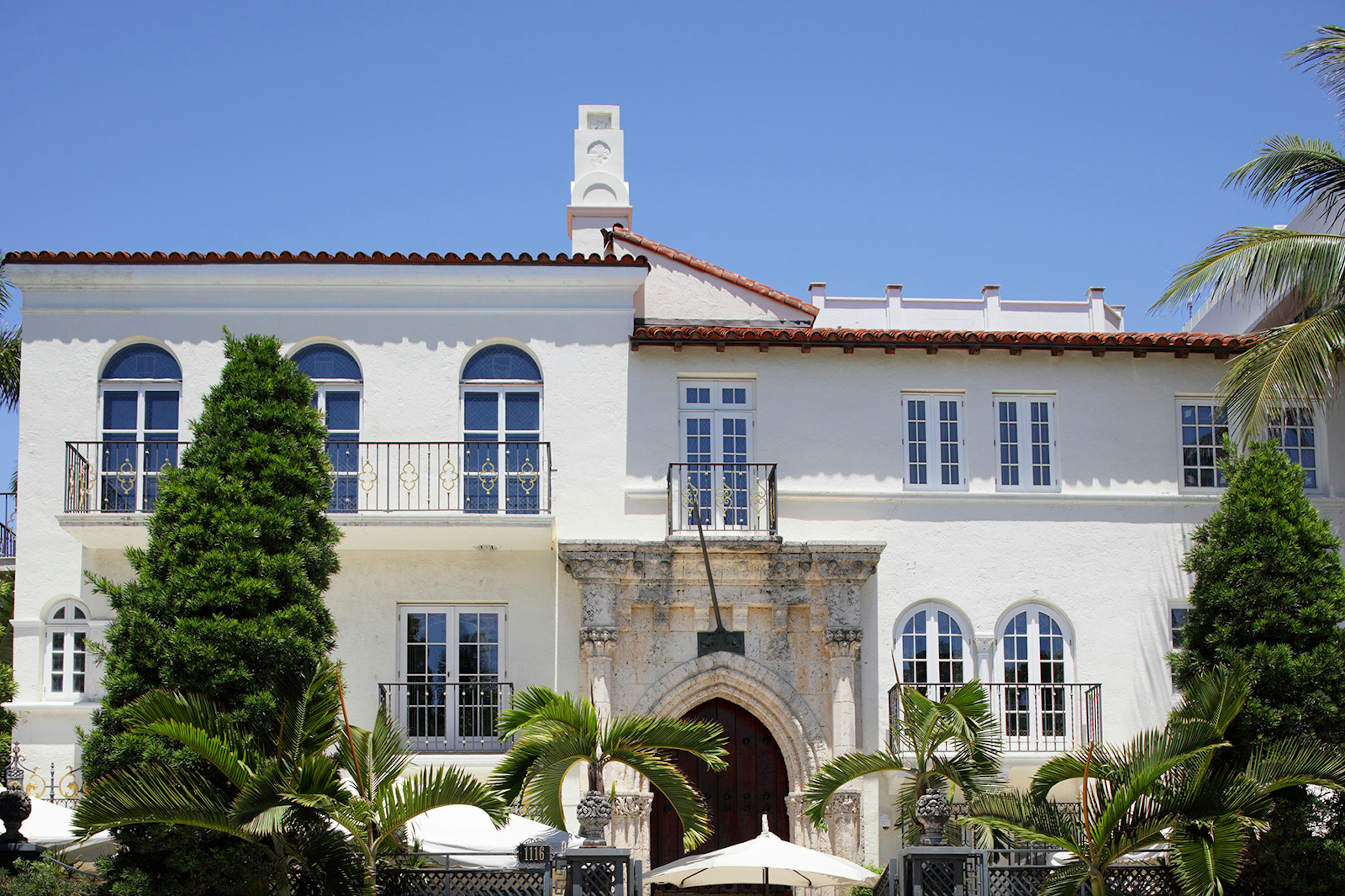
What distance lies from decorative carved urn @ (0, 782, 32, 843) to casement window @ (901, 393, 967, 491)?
11717 millimetres

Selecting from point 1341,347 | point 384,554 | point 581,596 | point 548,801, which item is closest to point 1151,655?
point 1341,347

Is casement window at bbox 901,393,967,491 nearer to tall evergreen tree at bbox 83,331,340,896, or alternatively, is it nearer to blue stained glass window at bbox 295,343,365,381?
blue stained glass window at bbox 295,343,365,381

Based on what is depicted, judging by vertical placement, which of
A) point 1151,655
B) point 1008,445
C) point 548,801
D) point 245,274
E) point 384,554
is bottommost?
point 548,801

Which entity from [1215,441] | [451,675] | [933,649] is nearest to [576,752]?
[451,675]

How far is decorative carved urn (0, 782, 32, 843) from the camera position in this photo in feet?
51.6

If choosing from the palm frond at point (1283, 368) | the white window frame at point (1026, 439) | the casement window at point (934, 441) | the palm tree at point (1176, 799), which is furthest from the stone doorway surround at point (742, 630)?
the palm frond at point (1283, 368)

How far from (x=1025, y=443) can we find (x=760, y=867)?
7856mm

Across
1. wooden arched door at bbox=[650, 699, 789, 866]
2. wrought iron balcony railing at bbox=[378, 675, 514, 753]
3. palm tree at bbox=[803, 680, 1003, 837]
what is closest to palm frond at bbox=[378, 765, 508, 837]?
palm tree at bbox=[803, 680, 1003, 837]

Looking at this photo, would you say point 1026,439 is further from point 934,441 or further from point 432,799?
point 432,799

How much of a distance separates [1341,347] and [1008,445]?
444 cm

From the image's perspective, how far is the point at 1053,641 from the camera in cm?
2056

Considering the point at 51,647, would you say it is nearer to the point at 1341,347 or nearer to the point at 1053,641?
the point at 1053,641

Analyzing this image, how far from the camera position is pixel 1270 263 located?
19.5 metres

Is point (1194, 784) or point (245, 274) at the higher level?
point (245, 274)
